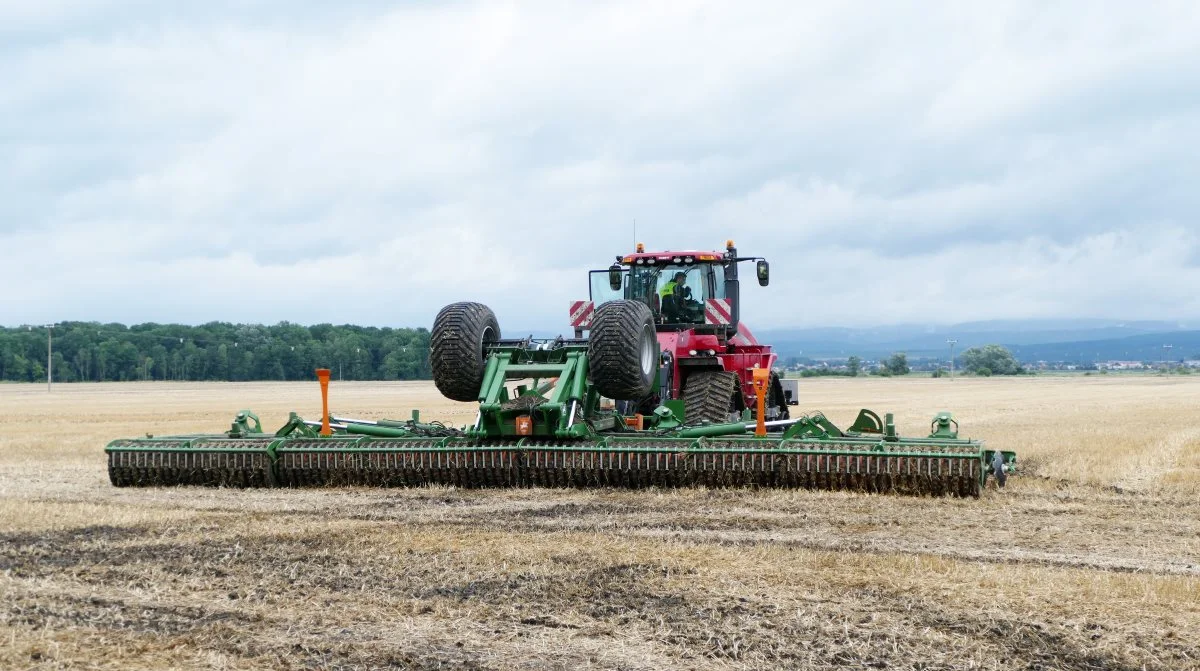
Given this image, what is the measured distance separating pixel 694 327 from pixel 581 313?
4.72 feet

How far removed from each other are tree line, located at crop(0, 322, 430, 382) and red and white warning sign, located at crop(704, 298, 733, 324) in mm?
78763

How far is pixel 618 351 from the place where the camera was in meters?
11.8

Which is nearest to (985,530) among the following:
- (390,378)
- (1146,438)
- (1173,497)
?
(1173,497)

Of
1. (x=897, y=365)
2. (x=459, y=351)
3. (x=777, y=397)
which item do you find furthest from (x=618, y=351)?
(x=897, y=365)

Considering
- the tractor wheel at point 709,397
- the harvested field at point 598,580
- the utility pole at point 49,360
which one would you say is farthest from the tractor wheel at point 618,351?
the utility pole at point 49,360

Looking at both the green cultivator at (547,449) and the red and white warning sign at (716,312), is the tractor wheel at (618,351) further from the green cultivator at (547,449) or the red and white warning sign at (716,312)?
the red and white warning sign at (716,312)

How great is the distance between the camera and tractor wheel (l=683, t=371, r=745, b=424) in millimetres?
13820

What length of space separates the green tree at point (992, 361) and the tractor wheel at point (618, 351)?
4555 inches

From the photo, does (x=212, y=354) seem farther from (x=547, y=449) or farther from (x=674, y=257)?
(x=547, y=449)

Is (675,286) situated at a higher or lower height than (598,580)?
higher

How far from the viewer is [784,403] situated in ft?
55.6

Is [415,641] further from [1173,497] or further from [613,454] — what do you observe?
[1173,497]

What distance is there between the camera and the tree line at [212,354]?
96750 millimetres

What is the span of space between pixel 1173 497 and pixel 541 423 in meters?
5.80
